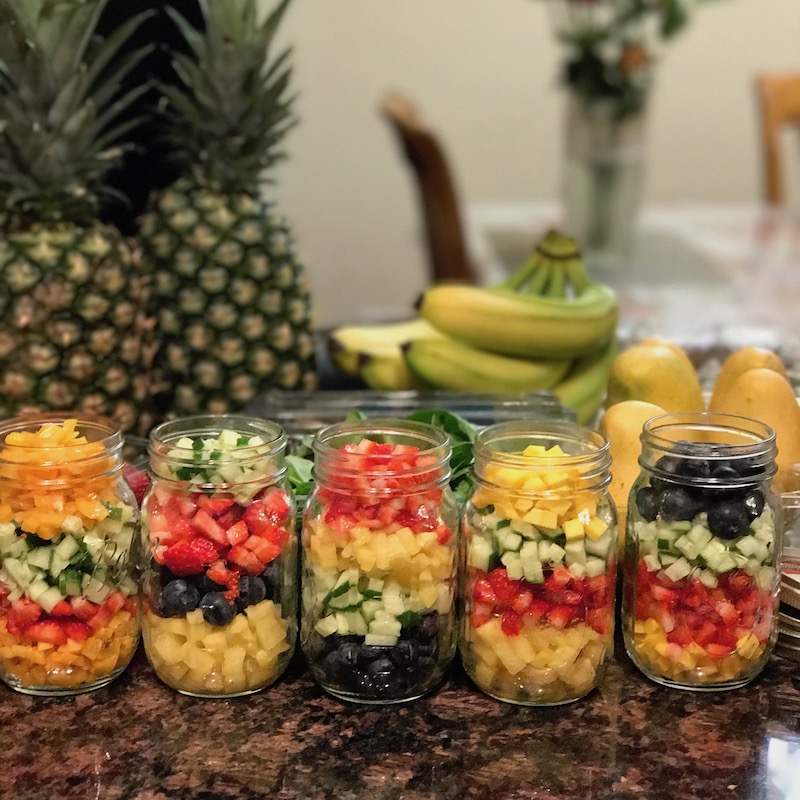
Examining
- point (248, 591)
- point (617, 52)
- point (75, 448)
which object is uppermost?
point (617, 52)

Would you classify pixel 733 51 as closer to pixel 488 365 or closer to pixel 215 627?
pixel 488 365

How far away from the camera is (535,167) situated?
404cm

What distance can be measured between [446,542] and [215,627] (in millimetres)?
201

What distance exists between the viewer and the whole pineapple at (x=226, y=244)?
50.5 inches

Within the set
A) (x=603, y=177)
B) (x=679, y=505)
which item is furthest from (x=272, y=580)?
(x=603, y=177)

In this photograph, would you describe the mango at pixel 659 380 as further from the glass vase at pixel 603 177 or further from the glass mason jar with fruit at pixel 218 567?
the glass vase at pixel 603 177

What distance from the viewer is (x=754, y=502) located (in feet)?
2.60

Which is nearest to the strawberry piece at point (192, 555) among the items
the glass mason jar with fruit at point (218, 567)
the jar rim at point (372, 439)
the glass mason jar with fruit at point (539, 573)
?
the glass mason jar with fruit at point (218, 567)

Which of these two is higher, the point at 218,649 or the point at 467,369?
the point at 467,369

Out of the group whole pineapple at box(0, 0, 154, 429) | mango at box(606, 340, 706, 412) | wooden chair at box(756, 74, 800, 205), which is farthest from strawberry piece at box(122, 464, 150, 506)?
wooden chair at box(756, 74, 800, 205)

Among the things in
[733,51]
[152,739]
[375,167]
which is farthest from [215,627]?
[733,51]

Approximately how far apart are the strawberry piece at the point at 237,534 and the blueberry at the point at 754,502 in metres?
0.41

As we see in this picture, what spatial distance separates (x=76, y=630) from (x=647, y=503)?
19.2 inches

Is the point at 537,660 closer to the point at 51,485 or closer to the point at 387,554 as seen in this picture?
the point at 387,554
